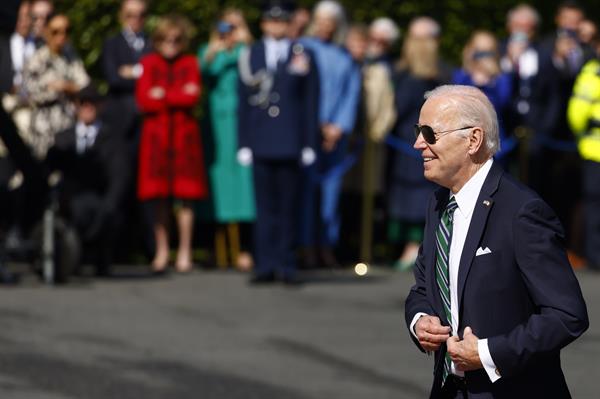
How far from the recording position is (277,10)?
14.4 meters

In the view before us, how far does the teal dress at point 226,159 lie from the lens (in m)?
15.7

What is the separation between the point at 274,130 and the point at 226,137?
155 centimetres

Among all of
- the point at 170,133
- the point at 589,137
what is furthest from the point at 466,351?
the point at 589,137

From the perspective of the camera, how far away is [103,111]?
49.0ft

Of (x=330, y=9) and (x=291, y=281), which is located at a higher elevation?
(x=330, y=9)

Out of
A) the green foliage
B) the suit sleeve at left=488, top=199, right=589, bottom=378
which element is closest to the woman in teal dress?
the green foliage

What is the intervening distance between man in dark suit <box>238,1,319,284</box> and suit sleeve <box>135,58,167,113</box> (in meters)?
0.78

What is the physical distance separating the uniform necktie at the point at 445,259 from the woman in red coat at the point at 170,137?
→ 977cm

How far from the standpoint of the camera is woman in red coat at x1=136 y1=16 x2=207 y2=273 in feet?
49.2

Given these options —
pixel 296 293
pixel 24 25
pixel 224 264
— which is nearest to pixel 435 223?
pixel 296 293

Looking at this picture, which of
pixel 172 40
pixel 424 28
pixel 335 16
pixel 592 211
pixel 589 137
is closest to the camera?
pixel 172 40

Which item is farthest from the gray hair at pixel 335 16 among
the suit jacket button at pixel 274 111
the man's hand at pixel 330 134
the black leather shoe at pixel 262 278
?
the black leather shoe at pixel 262 278

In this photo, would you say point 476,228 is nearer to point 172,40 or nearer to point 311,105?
point 311,105

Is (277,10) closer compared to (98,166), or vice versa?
(277,10)
